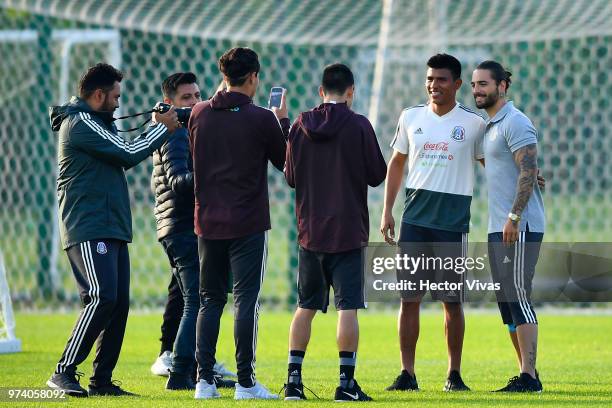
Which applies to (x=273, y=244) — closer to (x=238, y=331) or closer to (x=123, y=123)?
(x=123, y=123)

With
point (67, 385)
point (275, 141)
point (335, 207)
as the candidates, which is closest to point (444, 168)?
point (335, 207)

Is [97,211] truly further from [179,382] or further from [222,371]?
[222,371]

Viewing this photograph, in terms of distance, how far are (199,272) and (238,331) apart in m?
Answer: 0.80

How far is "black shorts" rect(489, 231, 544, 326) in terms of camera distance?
24.3 ft

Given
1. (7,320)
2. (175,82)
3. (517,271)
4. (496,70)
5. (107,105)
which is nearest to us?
(107,105)

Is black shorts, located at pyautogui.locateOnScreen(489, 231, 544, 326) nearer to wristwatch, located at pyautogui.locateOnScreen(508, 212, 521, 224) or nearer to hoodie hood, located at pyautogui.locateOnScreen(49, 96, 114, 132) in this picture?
wristwatch, located at pyautogui.locateOnScreen(508, 212, 521, 224)

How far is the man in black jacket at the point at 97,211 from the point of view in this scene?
7.12 m

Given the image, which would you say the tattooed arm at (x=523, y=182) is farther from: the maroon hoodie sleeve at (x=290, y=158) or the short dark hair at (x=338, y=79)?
the maroon hoodie sleeve at (x=290, y=158)

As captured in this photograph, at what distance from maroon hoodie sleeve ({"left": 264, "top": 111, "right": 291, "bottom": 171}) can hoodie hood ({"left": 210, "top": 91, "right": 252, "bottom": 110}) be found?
0.18m

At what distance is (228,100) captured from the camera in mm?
6973

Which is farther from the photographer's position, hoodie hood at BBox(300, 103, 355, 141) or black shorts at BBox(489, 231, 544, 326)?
black shorts at BBox(489, 231, 544, 326)

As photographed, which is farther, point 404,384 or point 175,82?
point 175,82

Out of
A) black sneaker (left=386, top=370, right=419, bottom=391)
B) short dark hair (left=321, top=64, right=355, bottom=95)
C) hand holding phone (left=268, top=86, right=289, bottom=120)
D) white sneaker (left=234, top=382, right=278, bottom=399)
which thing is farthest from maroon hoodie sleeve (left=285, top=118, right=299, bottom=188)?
black sneaker (left=386, top=370, right=419, bottom=391)

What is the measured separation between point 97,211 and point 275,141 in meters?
1.15
